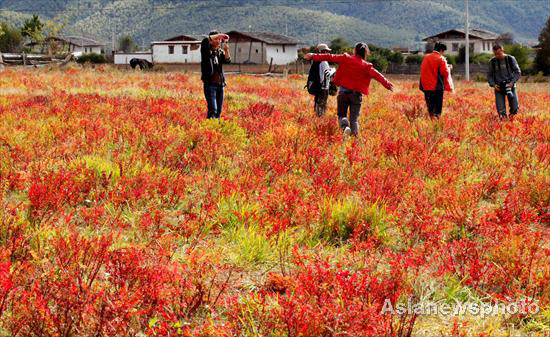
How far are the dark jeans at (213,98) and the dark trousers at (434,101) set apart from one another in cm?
469

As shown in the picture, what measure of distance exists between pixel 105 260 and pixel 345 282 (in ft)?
5.35

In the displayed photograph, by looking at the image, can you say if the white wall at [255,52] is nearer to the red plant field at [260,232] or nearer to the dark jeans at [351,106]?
the dark jeans at [351,106]

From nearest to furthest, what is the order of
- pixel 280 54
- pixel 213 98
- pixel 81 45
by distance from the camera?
pixel 213 98 < pixel 280 54 < pixel 81 45

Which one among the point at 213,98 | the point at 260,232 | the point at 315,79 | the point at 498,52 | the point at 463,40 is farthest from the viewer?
the point at 463,40

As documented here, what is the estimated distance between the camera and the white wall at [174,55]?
8719 centimetres

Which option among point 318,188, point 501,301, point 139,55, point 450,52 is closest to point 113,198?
point 318,188

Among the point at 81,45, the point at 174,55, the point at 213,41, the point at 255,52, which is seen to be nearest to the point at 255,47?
the point at 255,52

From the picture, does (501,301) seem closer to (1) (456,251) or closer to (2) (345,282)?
(1) (456,251)

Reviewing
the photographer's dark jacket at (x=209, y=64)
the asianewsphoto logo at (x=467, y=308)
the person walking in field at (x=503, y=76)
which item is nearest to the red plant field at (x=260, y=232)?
the asianewsphoto logo at (x=467, y=308)

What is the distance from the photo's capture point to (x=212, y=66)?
10695 mm

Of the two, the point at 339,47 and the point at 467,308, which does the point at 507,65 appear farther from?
the point at 339,47

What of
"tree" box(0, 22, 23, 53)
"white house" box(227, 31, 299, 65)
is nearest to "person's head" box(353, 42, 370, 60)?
"white house" box(227, 31, 299, 65)

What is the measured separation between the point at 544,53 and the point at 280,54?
1801 inches

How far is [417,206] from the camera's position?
516 cm
